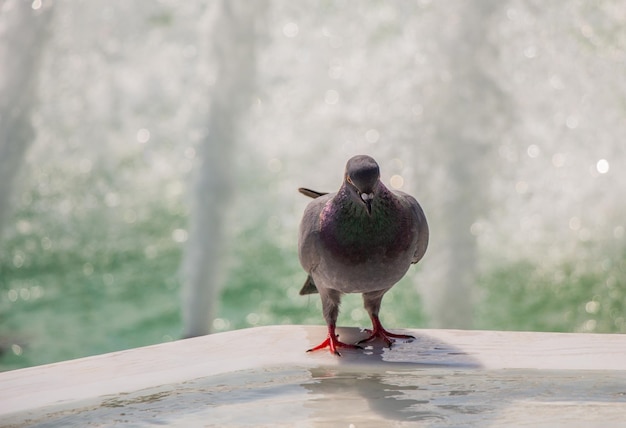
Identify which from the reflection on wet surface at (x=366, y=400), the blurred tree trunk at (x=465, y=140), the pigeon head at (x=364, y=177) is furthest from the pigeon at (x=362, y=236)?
the blurred tree trunk at (x=465, y=140)

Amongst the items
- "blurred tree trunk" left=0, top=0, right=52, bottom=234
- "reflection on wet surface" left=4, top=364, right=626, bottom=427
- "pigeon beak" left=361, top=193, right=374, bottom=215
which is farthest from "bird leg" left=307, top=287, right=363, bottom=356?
"blurred tree trunk" left=0, top=0, right=52, bottom=234

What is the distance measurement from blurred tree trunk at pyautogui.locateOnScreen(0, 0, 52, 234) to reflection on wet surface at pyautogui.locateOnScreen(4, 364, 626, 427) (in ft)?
16.1

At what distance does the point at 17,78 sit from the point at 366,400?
5.41m

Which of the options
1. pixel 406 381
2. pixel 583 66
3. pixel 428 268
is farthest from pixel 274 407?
pixel 583 66

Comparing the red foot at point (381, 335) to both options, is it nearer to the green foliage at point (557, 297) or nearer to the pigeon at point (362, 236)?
the pigeon at point (362, 236)

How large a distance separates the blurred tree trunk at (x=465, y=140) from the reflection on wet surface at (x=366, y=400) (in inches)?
132

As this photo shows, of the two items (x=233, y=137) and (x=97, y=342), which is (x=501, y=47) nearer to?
(x=233, y=137)

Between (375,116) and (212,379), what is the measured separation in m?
4.62

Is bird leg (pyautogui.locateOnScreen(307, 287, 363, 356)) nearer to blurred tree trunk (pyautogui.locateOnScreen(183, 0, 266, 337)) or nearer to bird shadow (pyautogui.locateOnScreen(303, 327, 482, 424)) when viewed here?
bird shadow (pyautogui.locateOnScreen(303, 327, 482, 424))

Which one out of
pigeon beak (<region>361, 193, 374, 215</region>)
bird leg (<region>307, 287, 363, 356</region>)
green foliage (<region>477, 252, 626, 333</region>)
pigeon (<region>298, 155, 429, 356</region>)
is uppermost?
pigeon beak (<region>361, 193, 374, 215</region>)

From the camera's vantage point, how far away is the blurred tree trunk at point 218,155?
5668 mm

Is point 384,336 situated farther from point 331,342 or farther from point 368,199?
point 368,199

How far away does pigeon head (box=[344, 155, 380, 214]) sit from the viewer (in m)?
1.91

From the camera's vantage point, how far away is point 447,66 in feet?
19.4
